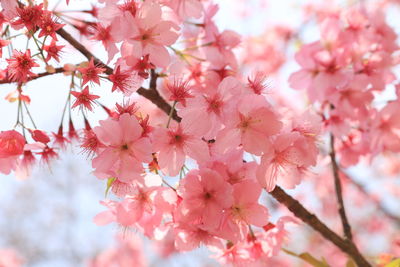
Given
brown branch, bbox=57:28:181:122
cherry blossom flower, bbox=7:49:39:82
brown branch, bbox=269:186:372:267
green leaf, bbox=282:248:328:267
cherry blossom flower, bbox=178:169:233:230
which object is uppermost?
brown branch, bbox=57:28:181:122

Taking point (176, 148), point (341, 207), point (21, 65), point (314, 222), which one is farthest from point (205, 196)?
point (341, 207)

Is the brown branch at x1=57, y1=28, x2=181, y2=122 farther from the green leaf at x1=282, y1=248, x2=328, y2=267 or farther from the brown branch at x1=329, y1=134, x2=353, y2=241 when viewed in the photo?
the brown branch at x1=329, y1=134, x2=353, y2=241

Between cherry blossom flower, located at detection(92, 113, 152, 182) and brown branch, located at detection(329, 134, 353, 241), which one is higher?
brown branch, located at detection(329, 134, 353, 241)

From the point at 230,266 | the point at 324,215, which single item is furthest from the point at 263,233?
the point at 324,215

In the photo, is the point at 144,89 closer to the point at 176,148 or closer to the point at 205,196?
the point at 176,148

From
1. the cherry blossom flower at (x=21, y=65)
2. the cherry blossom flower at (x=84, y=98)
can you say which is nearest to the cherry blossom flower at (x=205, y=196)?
the cherry blossom flower at (x=84, y=98)

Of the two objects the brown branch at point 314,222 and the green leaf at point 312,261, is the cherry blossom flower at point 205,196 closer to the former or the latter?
the brown branch at point 314,222

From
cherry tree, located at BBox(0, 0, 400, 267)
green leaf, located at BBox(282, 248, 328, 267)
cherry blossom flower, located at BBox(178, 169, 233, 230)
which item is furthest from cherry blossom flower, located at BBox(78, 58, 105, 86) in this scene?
green leaf, located at BBox(282, 248, 328, 267)

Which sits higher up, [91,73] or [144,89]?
[144,89]

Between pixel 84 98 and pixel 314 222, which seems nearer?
pixel 84 98

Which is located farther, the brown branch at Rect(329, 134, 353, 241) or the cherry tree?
the brown branch at Rect(329, 134, 353, 241)
